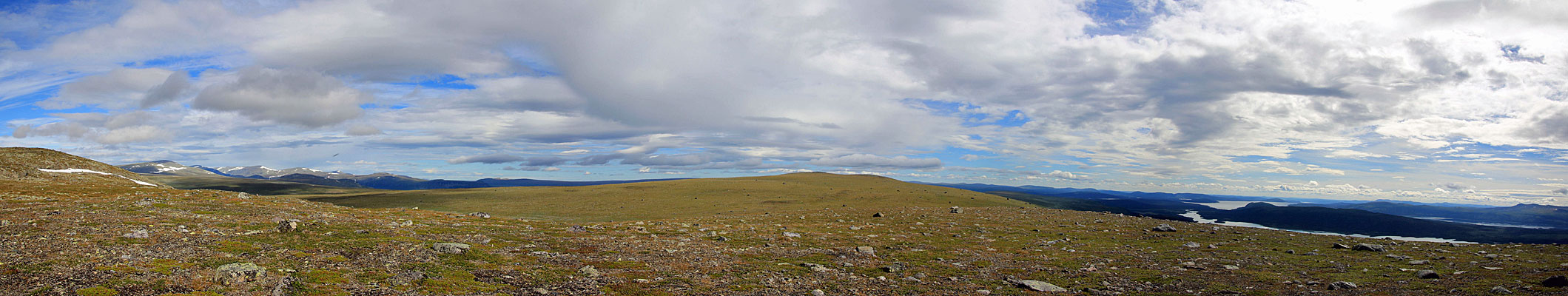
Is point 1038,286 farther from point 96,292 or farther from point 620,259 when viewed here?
point 96,292

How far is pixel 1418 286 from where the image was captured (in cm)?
1631

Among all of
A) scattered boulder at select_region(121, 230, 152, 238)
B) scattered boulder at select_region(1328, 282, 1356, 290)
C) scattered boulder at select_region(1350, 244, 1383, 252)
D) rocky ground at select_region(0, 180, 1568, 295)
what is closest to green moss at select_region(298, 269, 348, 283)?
rocky ground at select_region(0, 180, 1568, 295)

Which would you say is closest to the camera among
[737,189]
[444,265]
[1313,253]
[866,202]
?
[444,265]

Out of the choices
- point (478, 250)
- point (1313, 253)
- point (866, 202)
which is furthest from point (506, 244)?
point (866, 202)

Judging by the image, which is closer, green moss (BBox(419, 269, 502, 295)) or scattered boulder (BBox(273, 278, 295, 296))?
scattered boulder (BBox(273, 278, 295, 296))

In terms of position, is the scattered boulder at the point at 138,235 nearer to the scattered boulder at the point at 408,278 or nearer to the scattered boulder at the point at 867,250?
the scattered boulder at the point at 408,278

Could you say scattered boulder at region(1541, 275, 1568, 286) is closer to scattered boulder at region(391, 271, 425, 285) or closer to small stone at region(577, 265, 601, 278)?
small stone at region(577, 265, 601, 278)

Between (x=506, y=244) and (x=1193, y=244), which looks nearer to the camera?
(x=506, y=244)

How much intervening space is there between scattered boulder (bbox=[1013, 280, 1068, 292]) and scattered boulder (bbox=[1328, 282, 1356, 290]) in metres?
7.76

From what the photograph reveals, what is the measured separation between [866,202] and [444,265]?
183 feet

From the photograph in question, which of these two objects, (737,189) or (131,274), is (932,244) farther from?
(737,189)

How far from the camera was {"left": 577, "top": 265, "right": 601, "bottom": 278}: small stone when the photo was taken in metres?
17.4

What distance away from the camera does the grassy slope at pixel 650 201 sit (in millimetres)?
56469

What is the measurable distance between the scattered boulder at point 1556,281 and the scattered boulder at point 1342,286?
13.0 ft
